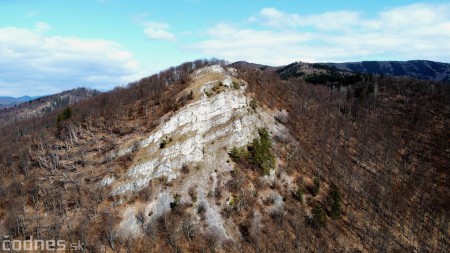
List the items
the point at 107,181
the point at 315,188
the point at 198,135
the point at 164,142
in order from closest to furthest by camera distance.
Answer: the point at 107,181 < the point at 164,142 < the point at 198,135 < the point at 315,188

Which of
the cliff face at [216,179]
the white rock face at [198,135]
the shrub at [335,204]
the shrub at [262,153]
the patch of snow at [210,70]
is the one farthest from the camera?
the patch of snow at [210,70]

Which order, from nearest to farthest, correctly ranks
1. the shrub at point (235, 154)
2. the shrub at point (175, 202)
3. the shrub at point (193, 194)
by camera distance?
1. the shrub at point (175, 202)
2. the shrub at point (193, 194)
3. the shrub at point (235, 154)

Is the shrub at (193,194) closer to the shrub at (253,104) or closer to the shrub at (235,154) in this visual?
the shrub at (235,154)

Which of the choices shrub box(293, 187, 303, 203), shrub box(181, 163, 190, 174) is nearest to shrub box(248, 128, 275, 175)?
shrub box(293, 187, 303, 203)

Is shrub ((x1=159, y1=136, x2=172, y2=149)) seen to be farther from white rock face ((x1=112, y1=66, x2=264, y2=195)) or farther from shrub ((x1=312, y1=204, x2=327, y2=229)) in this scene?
shrub ((x1=312, y1=204, x2=327, y2=229))

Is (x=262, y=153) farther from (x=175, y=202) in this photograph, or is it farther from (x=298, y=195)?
(x=175, y=202)

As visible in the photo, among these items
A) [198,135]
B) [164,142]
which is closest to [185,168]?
[164,142]

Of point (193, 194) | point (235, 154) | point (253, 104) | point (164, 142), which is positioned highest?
point (253, 104)

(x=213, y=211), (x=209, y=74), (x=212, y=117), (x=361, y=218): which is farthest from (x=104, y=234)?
(x=361, y=218)

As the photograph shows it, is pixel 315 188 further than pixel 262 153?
No

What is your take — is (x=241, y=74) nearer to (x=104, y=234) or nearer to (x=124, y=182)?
(x=124, y=182)

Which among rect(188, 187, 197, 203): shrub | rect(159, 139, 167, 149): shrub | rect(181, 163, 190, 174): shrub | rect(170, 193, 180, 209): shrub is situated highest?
rect(159, 139, 167, 149): shrub

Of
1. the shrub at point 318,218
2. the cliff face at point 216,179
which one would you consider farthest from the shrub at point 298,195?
the shrub at point 318,218
